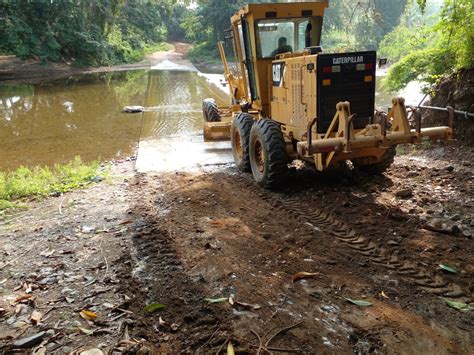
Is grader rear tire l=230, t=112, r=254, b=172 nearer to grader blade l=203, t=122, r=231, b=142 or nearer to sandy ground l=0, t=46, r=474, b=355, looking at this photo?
sandy ground l=0, t=46, r=474, b=355

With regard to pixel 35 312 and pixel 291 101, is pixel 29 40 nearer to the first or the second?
pixel 291 101

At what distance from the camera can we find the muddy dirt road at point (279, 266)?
9.96 feet

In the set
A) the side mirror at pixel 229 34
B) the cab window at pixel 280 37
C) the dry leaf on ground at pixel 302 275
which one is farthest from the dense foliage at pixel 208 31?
the dry leaf on ground at pixel 302 275

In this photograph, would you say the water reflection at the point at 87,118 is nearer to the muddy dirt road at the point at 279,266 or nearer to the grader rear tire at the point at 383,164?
the muddy dirt road at the point at 279,266

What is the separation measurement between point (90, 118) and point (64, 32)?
20.7 m

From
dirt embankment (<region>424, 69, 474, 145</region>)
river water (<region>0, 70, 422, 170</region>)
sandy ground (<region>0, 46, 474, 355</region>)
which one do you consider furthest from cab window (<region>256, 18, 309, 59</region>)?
river water (<region>0, 70, 422, 170</region>)

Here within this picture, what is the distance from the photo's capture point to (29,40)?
1116 inches

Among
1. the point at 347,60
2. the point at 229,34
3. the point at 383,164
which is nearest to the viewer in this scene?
the point at 347,60

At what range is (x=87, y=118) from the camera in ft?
48.3

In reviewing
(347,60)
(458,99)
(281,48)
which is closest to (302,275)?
(347,60)

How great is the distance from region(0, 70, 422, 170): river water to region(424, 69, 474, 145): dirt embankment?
5313 mm

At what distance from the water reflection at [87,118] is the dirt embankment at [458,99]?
20.3ft

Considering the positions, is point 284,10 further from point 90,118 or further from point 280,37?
point 90,118

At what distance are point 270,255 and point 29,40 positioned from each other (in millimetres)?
29588
